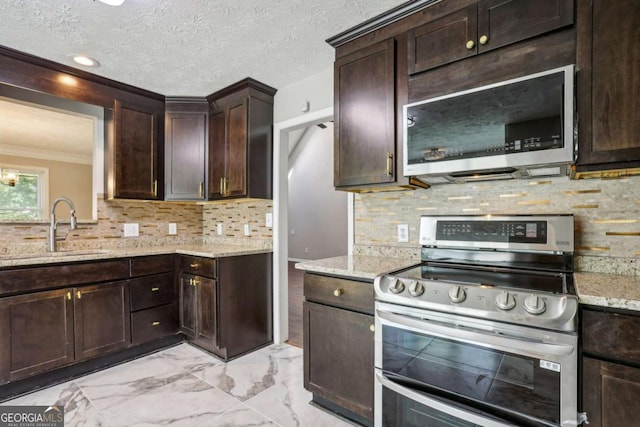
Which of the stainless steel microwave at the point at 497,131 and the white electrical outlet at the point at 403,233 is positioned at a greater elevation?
the stainless steel microwave at the point at 497,131

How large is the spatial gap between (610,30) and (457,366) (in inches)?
58.9

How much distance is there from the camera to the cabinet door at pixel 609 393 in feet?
3.44

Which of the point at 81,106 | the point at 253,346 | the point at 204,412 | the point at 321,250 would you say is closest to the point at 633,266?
the point at 204,412

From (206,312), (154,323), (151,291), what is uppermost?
(151,291)

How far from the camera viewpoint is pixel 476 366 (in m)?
1.30

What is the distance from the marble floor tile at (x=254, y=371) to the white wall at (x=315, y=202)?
489 centimetres

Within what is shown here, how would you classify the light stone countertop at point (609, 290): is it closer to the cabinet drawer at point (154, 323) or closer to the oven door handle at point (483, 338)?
the oven door handle at point (483, 338)

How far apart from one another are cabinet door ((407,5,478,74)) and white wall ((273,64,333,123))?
88 cm

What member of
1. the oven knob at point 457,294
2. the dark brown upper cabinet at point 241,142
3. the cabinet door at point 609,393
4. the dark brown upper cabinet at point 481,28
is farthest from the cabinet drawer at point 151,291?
the cabinet door at point 609,393

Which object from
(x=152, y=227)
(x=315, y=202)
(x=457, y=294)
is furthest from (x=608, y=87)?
(x=315, y=202)

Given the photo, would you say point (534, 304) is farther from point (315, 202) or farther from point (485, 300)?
point (315, 202)

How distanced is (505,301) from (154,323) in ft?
8.78

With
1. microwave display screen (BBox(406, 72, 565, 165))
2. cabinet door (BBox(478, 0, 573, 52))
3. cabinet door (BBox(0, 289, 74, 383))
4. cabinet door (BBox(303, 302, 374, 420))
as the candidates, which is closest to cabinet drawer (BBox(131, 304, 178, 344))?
cabinet door (BBox(0, 289, 74, 383))

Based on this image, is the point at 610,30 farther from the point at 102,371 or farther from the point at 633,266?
the point at 102,371
